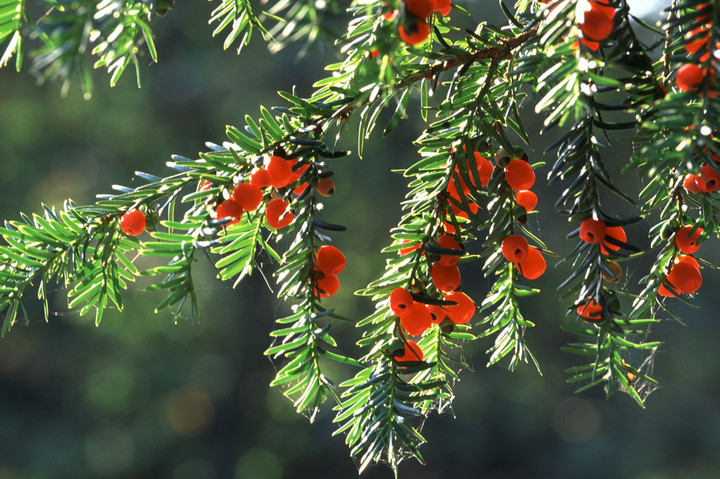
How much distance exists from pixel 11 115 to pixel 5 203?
1.27 ft

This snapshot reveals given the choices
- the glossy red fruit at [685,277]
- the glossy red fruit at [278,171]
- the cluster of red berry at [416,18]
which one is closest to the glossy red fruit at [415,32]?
the cluster of red berry at [416,18]

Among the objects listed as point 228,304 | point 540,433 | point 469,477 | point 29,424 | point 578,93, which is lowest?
point 469,477

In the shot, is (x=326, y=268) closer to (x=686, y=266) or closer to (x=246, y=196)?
(x=246, y=196)

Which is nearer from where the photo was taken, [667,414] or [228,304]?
[228,304]

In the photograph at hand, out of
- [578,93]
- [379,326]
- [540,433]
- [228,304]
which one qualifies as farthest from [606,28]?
[540,433]

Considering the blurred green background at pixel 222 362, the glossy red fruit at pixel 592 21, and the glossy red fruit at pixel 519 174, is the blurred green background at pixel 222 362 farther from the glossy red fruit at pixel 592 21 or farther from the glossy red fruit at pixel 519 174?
the glossy red fruit at pixel 592 21

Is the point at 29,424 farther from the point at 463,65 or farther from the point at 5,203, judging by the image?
the point at 463,65

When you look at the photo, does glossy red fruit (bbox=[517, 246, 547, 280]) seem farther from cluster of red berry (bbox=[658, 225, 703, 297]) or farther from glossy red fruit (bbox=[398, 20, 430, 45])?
glossy red fruit (bbox=[398, 20, 430, 45])

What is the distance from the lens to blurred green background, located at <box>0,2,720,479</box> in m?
2.66

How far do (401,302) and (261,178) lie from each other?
0.33 ft

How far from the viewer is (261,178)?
→ 0.35 m

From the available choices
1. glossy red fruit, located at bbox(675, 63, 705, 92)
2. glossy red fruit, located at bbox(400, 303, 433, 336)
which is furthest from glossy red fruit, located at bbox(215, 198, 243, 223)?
glossy red fruit, located at bbox(675, 63, 705, 92)

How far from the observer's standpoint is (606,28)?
0.26 metres

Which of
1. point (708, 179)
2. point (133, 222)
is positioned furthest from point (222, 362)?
point (708, 179)
